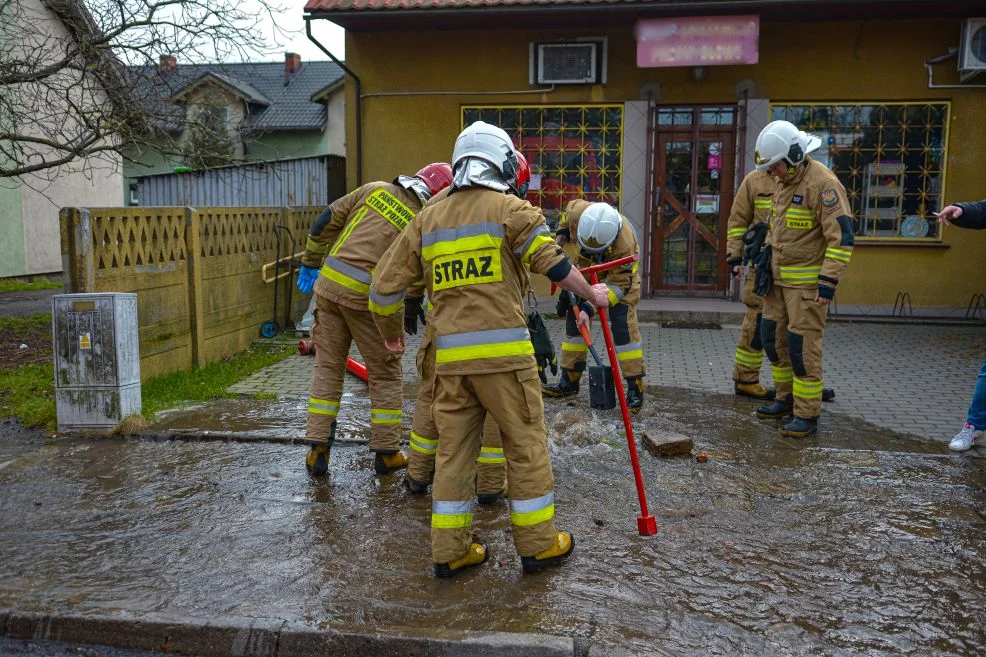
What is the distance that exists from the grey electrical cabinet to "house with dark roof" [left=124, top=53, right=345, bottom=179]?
3.79 metres

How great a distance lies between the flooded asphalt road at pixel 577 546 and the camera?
3.47 m

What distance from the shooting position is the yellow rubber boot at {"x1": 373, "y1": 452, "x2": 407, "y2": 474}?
535 centimetres

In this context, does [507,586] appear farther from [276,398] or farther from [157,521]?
[276,398]

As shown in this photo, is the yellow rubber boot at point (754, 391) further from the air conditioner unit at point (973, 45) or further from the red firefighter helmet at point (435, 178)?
the air conditioner unit at point (973, 45)

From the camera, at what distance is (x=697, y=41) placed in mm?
11211

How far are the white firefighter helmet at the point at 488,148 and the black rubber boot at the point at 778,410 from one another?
12.1ft

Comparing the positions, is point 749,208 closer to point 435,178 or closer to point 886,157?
point 435,178

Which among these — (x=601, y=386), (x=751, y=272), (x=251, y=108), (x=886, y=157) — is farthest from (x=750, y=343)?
(x=251, y=108)

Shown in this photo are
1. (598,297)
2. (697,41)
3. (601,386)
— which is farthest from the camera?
(697,41)

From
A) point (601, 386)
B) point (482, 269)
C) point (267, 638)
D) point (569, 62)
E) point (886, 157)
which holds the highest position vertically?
point (569, 62)

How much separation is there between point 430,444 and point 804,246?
3299 mm

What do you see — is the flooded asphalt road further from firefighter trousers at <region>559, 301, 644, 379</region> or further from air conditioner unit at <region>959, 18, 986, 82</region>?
air conditioner unit at <region>959, 18, 986, 82</region>

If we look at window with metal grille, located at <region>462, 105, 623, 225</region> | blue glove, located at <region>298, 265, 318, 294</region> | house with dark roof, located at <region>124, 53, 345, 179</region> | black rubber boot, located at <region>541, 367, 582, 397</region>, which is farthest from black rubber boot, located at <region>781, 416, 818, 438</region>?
house with dark roof, located at <region>124, 53, 345, 179</region>

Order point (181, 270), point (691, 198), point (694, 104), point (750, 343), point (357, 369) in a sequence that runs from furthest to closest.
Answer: point (691, 198) < point (694, 104) < point (357, 369) < point (181, 270) < point (750, 343)
